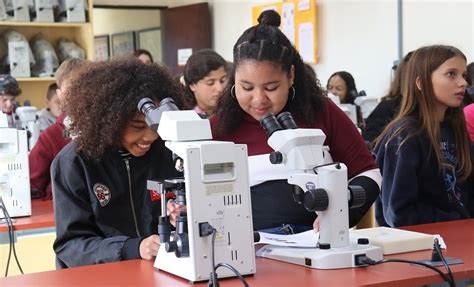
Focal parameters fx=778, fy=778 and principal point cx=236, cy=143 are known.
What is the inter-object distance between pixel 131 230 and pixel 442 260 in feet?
2.76

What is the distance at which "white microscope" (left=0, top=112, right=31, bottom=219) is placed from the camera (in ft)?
9.73

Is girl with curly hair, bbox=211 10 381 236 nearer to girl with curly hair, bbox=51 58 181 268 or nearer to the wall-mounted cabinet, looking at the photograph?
girl with curly hair, bbox=51 58 181 268

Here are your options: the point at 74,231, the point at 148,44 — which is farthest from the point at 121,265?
the point at 148,44

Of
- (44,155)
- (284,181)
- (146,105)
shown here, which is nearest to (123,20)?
(44,155)

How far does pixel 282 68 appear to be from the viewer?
2.18 m

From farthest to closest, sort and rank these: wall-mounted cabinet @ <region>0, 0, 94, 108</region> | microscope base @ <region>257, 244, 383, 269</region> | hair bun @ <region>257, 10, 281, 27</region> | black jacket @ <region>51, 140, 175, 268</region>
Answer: wall-mounted cabinet @ <region>0, 0, 94, 108</region> → hair bun @ <region>257, 10, 281, 27</region> → black jacket @ <region>51, 140, 175, 268</region> → microscope base @ <region>257, 244, 383, 269</region>

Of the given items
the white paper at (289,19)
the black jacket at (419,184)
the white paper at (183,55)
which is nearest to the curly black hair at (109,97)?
the black jacket at (419,184)

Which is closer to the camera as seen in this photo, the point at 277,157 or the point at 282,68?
the point at 277,157

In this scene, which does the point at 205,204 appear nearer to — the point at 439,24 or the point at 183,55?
the point at 439,24

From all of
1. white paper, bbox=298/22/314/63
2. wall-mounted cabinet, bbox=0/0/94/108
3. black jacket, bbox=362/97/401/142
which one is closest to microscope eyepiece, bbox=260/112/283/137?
black jacket, bbox=362/97/401/142

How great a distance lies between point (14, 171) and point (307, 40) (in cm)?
395

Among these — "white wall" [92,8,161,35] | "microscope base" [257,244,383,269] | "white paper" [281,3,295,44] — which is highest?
"white wall" [92,8,161,35]

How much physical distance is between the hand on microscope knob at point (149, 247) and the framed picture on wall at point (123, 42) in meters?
7.31

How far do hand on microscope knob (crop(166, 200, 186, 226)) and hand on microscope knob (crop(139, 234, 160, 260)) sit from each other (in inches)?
3.3
